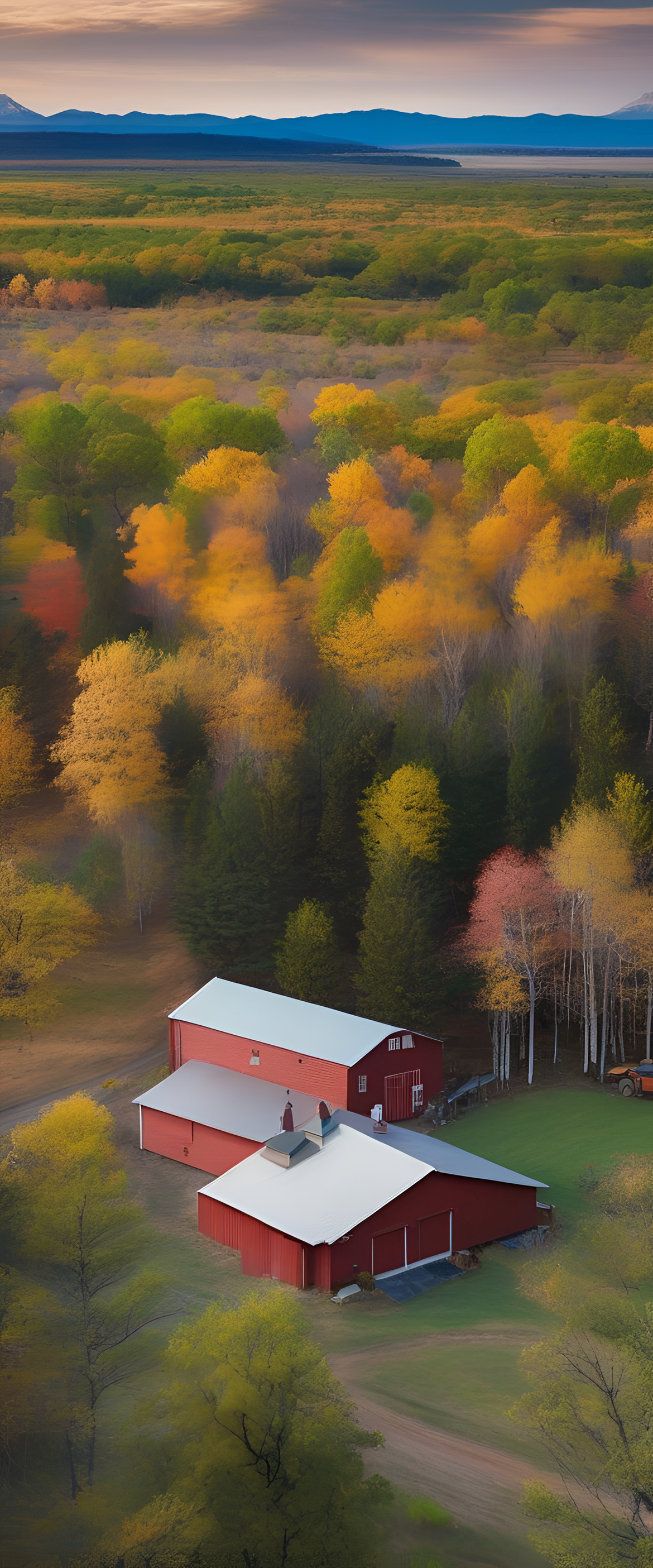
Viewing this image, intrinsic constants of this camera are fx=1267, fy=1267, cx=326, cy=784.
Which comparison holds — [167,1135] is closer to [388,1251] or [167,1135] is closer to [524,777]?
[388,1251]

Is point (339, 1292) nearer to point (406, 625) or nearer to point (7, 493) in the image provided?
point (406, 625)

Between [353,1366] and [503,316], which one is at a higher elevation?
[503,316]

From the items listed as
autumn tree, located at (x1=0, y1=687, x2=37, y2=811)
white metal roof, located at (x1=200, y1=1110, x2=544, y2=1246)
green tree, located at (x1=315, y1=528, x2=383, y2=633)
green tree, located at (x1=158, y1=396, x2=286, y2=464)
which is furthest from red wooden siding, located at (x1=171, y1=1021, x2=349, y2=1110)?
green tree, located at (x1=158, y1=396, x2=286, y2=464)

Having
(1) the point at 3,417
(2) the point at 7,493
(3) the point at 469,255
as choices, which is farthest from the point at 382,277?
(2) the point at 7,493

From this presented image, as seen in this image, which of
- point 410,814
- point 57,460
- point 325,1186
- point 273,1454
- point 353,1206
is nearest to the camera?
point 273,1454

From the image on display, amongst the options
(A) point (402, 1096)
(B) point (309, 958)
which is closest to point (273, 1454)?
(A) point (402, 1096)

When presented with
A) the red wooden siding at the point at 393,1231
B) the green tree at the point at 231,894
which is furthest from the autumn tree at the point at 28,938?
the red wooden siding at the point at 393,1231
